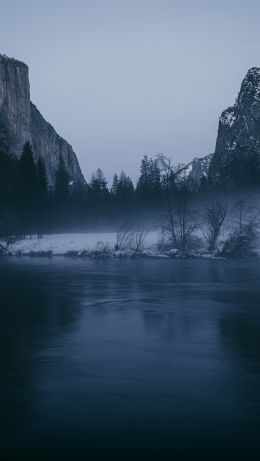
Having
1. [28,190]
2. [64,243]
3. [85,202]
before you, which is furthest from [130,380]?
[85,202]

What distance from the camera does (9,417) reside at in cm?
726

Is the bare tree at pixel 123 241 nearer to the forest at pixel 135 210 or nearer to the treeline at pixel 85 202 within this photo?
the forest at pixel 135 210

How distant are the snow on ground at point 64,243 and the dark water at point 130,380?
3744cm

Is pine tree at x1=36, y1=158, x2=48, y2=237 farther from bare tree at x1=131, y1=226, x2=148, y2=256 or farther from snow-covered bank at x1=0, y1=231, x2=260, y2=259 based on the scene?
bare tree at x1=131, y1=226, x2=148, y2=256

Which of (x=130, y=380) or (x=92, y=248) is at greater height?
(x=92, y=248)

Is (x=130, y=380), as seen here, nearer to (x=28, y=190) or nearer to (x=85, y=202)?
(x=28, y=190)

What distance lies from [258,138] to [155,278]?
168 m

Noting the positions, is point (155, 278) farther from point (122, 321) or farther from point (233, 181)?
point (233, 181)

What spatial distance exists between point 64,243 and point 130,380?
52.2 m

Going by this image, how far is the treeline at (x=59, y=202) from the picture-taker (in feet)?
209

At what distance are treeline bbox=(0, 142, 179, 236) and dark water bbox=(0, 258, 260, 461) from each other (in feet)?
136

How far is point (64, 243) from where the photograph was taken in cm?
6078

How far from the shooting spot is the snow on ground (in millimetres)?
58000

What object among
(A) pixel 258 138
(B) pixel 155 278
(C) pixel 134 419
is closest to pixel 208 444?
(C) pixel 134 419
